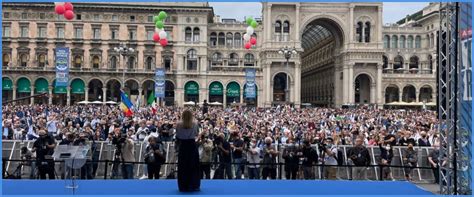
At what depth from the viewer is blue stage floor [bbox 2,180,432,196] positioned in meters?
11.9

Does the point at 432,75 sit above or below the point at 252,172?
above

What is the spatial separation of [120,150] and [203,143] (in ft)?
7.38

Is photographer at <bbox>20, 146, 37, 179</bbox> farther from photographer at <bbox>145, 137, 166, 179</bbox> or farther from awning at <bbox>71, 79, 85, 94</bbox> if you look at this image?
awning at <bbox>71, 79, 85, 94</bbox>

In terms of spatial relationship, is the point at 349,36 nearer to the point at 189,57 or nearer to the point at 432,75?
the point at 432,75

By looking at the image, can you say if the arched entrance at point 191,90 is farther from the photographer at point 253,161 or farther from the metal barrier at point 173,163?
the photographer at point 253,161

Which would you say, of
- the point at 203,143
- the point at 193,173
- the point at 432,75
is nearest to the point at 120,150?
the point at 203,143

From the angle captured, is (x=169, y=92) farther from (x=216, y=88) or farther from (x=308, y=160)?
(x=308, y=160)

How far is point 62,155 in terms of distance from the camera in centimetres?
1205

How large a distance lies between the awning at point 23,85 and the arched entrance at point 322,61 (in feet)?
123

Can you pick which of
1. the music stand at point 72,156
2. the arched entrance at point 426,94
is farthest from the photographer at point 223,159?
the arched entrance at point 426,94

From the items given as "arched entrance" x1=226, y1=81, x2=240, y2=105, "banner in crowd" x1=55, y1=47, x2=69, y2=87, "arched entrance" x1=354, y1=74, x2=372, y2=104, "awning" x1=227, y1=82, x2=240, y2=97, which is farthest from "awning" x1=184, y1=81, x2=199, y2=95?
"banner in crowd" x1=55, y1=47, x2=69, y2=87

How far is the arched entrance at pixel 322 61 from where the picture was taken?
82.5 metres

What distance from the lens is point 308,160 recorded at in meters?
15.6

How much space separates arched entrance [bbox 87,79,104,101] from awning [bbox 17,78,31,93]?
784 centimetres
